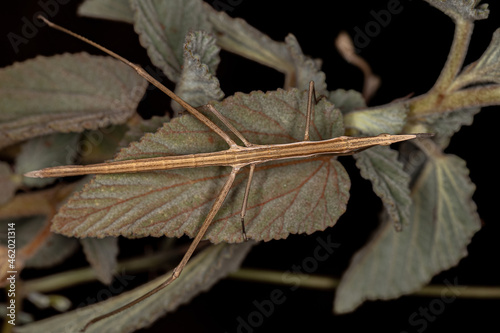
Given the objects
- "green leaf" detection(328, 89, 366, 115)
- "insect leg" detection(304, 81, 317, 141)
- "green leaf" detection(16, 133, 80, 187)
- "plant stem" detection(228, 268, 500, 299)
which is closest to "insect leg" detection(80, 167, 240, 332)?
"insect leg" detection(304, 81, 317, 141)

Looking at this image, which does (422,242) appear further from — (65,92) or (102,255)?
(65,92)

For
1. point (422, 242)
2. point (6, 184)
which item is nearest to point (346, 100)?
point (422, 242)

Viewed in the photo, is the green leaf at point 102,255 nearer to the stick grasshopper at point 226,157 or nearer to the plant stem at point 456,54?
the stick grasshopper at point 226,157

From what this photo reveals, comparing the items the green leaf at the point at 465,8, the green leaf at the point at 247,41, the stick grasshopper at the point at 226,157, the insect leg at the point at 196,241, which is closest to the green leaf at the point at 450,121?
the stick grasshopper at the point at 226,157

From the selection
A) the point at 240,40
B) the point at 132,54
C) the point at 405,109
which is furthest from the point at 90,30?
the point at 405,109

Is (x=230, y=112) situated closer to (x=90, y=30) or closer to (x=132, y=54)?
(x=132, y=54)
